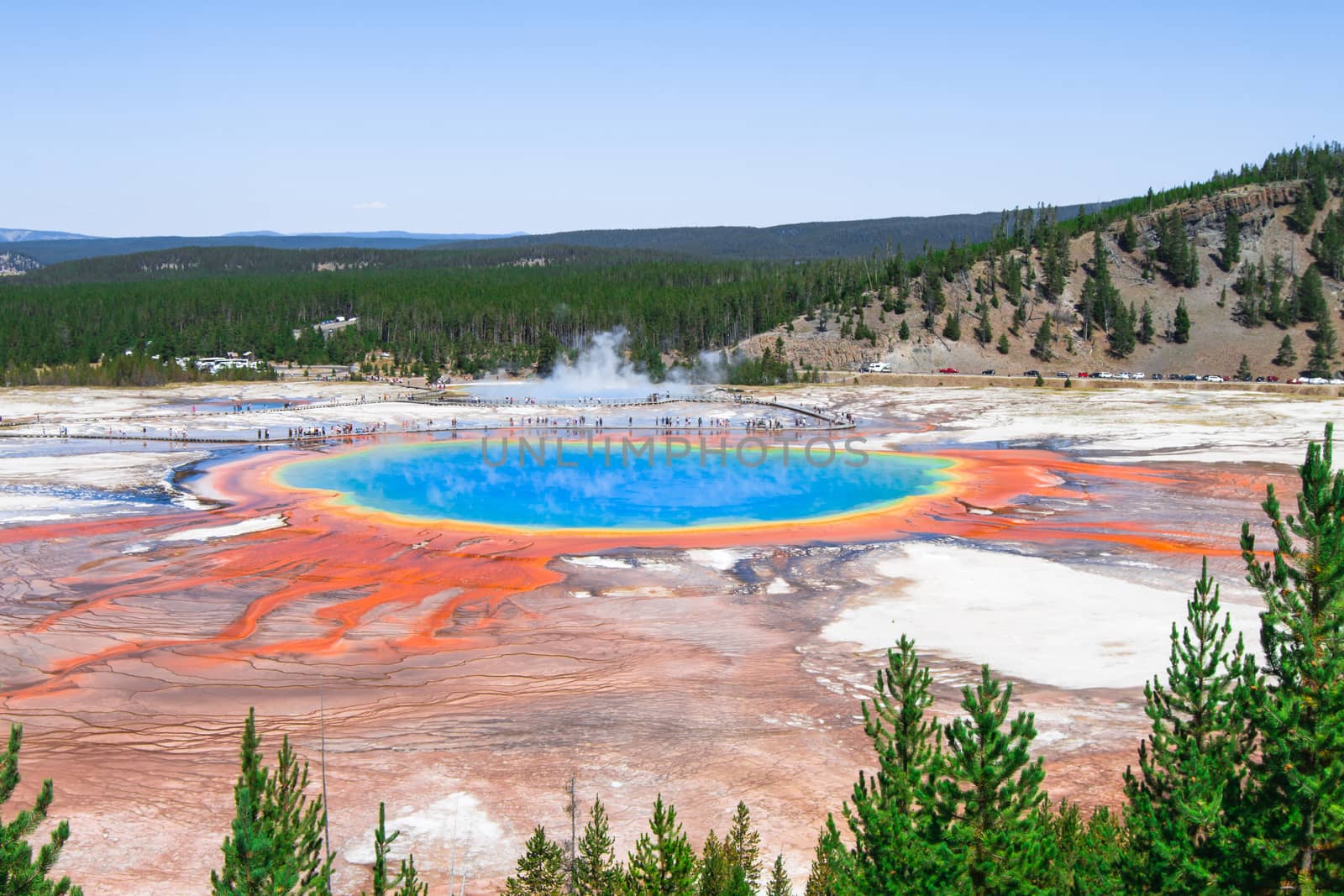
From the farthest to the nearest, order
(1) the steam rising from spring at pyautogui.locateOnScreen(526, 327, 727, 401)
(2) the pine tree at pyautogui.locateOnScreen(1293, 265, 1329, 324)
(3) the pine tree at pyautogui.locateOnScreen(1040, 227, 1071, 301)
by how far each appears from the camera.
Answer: (3) the pine tree at pyautogui.locateOnScreen(1040, 227, 1071, 301)
(2) the pine tree at pyautogui.locateOnScreen(1293, 265, 1329, 324)
(1) the steam rising from spring at pyautogui.locateOnScreen(526, 327, 727, 401)

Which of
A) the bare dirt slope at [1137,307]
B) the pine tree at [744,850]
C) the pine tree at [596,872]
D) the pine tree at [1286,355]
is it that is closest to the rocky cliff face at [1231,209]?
the bare dirt slope at [1137,307]

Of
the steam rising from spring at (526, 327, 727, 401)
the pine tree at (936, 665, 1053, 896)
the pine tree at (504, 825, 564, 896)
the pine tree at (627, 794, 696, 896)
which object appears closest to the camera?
the pine tree at (936, 665, 1053, 896)

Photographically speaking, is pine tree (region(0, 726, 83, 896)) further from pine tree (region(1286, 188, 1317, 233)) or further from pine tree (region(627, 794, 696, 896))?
pine tree (region(1286, 188, 1317, 233))

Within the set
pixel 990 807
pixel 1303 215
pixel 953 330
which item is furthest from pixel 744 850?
pixel 1303 215

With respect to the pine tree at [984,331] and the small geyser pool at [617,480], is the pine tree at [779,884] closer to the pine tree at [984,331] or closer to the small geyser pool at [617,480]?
the small geyser pool at [617,480]

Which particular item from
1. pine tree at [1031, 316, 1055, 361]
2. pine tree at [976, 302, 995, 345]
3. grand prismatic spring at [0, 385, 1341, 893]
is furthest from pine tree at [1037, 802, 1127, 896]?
pine tree at [976, 302, 995, 345]

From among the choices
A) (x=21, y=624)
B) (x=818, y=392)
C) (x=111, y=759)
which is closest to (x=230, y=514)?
(x=21, y=624)

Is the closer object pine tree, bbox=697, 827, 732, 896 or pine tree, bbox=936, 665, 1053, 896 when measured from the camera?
pine tree, bbox=936, 665, 1053, 896
